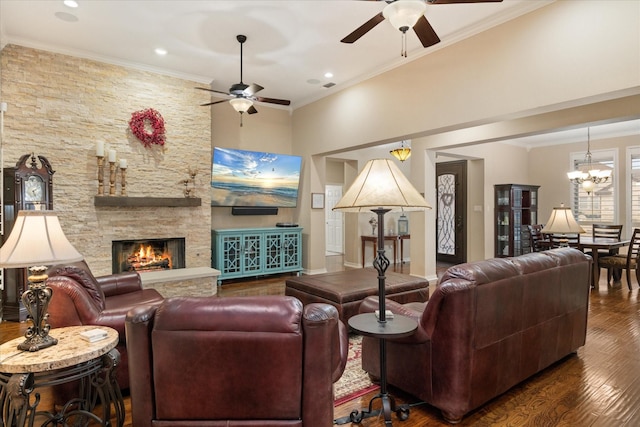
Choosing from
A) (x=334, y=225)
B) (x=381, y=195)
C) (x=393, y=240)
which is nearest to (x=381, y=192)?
(x=381, y=195)

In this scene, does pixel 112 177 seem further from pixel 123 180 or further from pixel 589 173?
pixel 589 173

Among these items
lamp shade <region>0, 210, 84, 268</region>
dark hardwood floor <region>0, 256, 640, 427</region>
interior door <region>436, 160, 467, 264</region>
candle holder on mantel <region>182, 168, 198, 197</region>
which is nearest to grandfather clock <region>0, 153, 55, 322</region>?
dark hardwood floor <region>0, 256, 640, 427</region>

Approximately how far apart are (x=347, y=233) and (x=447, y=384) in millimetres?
6565

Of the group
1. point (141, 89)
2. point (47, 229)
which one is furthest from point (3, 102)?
point (47, 229)

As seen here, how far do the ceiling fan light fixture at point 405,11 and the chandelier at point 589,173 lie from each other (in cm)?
662

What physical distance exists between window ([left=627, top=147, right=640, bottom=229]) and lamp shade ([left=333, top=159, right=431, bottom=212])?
8442mm

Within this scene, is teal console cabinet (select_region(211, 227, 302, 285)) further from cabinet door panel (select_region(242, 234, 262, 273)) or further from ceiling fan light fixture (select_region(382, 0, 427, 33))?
ceiling fan light fixture (select_region(382, 0, 427, 33))

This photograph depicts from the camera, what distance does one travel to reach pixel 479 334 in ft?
7.05

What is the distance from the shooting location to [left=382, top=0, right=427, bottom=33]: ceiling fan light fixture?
258 centimetres

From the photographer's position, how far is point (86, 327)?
2105 millimetres

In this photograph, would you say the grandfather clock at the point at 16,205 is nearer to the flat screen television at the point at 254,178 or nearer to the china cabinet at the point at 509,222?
the flat screen television at the point at 254,178

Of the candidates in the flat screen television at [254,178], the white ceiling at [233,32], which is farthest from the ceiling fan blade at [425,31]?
the flat screen television at [254,178]

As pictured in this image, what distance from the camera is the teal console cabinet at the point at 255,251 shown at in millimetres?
6238

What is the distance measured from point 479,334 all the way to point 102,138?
5264mm
